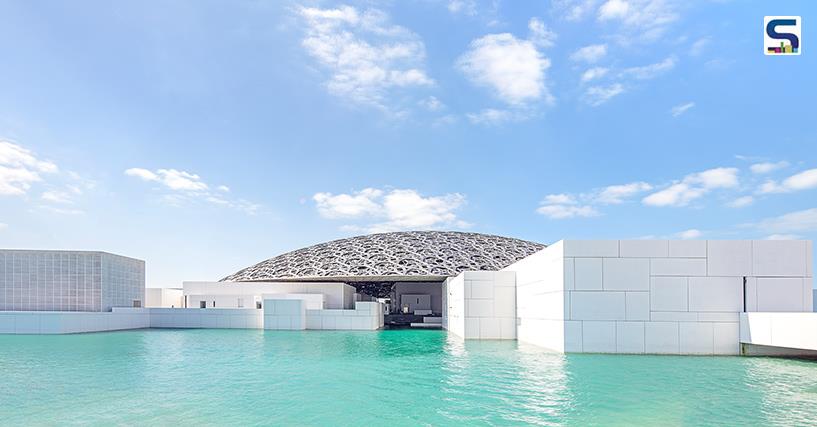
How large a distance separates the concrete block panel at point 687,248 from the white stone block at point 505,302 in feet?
27.5

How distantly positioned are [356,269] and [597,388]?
3066 centimetres

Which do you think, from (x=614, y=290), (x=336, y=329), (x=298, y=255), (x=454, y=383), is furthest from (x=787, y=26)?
(x=298, y=255)

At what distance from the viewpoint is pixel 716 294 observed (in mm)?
16672

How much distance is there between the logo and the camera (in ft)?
52.1

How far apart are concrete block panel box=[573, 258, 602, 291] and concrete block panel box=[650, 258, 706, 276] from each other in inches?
61.8

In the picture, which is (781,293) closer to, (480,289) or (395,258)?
(480,289)

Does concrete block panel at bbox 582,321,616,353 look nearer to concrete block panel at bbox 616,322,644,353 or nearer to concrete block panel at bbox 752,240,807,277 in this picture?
concrete block panel at bbox 616,322,644,353

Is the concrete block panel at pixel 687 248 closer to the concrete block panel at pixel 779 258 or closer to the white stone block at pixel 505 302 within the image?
the concrete block panel at pixel 779 258

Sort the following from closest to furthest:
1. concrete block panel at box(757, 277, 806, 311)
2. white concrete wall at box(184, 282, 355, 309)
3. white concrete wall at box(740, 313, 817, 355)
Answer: white concrete wall at box(740, 313, 817, 355)
concrete block panel at box(757, 277, 806, 311)
white concrete wall at box(184, 282, 355, 309)

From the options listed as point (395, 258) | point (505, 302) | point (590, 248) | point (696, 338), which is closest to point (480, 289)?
point (505, 302)

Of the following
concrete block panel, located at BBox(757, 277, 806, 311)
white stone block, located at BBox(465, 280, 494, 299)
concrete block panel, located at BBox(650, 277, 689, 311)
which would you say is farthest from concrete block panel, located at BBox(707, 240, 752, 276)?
white stone block, located at BBox(465, 280, 494, 299)

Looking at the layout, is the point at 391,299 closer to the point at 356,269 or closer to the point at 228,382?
the point at 356,269

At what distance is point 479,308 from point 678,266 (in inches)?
354

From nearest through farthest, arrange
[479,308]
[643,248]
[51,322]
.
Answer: [643,248] < [479,308] < [51,322]
